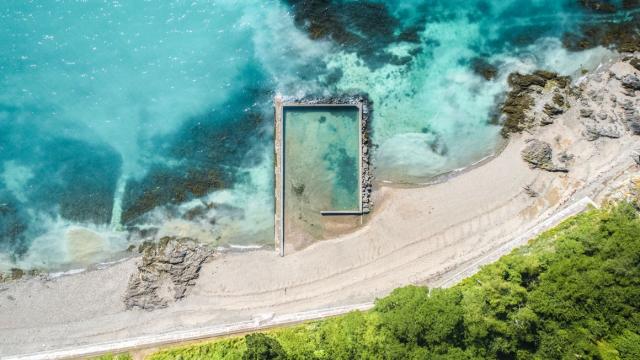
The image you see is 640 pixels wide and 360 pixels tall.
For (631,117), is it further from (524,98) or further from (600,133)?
(524,98)

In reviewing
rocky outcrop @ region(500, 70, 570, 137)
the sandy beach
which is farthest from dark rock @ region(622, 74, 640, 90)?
rocky outcrop @ region(500, 70, 570, 137)

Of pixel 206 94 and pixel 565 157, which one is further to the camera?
pixel 206 94

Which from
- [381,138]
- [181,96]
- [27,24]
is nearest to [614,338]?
[381,138]

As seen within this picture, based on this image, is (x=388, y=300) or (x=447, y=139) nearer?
(x=388, y=300)

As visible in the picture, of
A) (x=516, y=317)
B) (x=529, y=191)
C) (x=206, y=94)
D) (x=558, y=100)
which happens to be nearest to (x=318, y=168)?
(x=206, y=94)

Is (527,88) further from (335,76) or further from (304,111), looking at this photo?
(304,111)

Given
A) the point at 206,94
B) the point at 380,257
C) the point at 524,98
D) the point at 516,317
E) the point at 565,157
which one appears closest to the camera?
the point at 516,317

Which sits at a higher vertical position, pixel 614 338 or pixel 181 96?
pixel 181 96
